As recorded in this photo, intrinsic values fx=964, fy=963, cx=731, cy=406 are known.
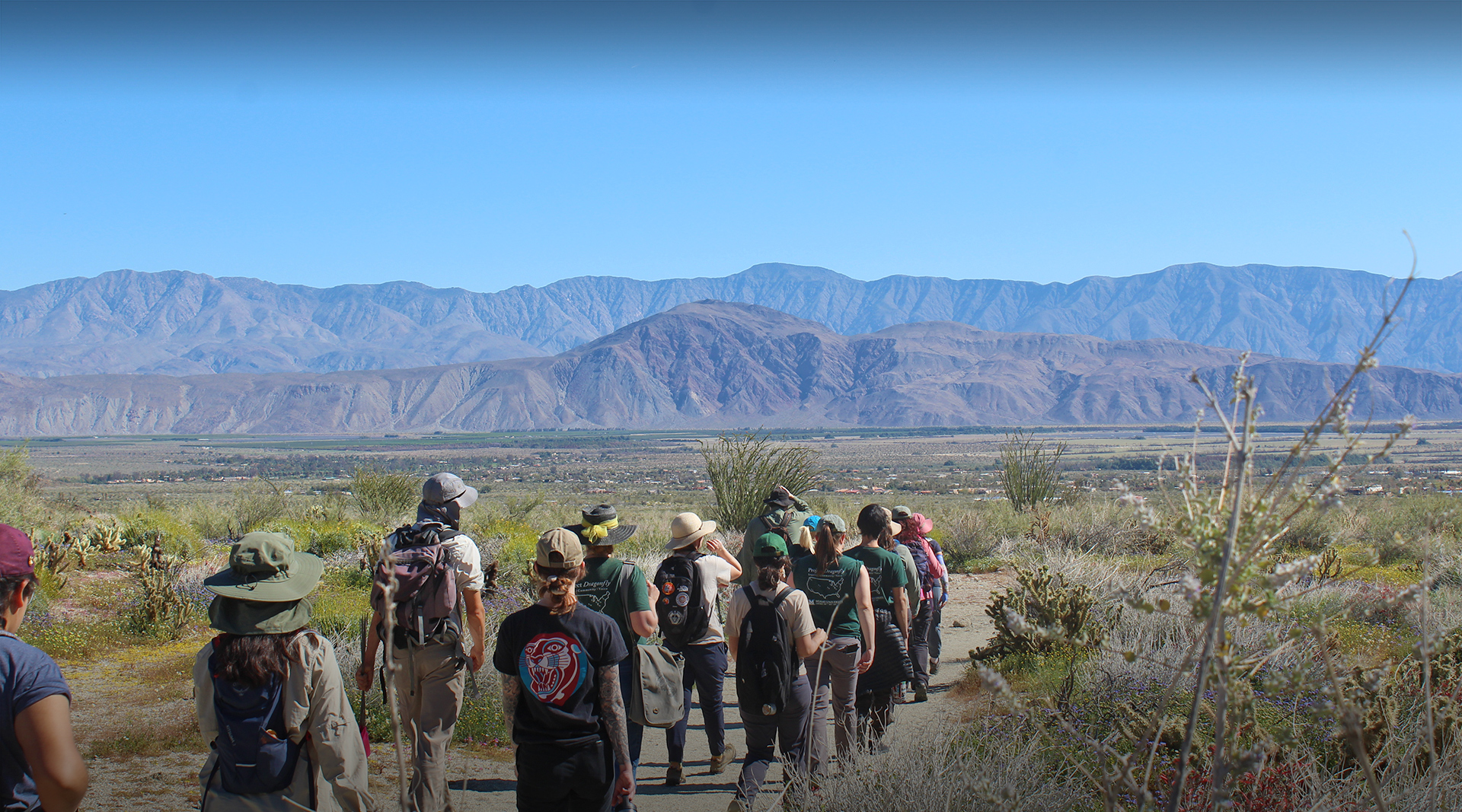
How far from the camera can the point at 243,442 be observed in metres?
112

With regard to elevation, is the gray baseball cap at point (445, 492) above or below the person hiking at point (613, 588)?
above

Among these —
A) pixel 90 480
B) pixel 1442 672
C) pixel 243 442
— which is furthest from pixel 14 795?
pixel 243 442

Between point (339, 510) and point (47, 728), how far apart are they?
1823cm

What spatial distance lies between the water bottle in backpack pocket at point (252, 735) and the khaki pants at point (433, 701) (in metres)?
1.64

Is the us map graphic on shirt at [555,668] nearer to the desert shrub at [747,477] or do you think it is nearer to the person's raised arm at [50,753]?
the person's raised arm at [50,753]

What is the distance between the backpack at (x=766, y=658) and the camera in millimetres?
4703

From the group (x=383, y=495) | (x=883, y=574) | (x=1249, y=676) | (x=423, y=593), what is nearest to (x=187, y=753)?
(x=423, y=593)

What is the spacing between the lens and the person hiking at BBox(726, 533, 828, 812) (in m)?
4.71

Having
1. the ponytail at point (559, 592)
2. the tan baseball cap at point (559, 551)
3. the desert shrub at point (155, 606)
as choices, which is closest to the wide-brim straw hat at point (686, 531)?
the tan baseball cap at point (559, 551)

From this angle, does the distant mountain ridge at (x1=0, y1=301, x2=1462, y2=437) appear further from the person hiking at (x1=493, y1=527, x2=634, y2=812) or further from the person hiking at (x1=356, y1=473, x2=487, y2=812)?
the person hiking at (x1=493, y1=527, x2=634, y2=812)

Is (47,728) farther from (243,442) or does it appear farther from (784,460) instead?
(243,442)

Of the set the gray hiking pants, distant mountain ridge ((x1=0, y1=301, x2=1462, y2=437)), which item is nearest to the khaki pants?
the gray hiking pants

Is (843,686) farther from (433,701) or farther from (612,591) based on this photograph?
(433,701)

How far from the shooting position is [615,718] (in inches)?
Result: 152
